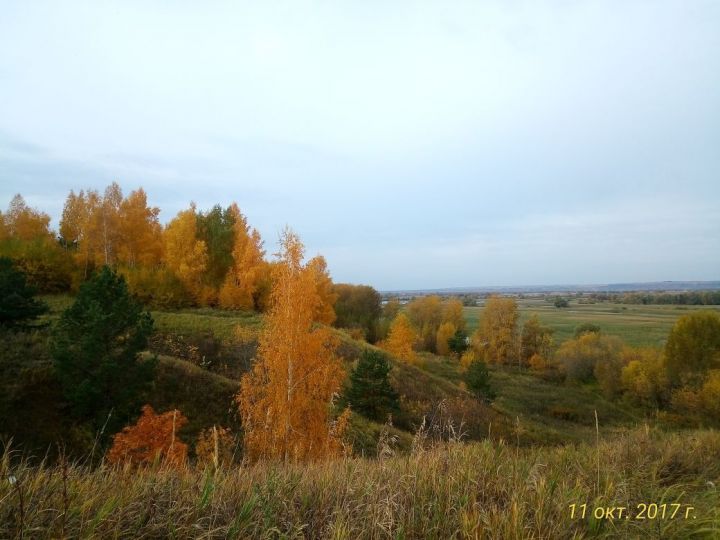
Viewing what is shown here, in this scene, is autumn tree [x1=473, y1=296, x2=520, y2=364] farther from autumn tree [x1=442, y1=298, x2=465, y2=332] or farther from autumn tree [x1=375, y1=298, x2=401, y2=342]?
autumn tree [x1=375, y1=298, x2=401, y2=342]

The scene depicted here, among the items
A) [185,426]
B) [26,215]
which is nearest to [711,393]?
[185,426]

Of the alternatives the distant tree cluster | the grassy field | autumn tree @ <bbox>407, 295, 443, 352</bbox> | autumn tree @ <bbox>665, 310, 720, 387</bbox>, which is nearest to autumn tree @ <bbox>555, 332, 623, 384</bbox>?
the grassy field

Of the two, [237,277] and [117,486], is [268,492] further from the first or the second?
[237,277]

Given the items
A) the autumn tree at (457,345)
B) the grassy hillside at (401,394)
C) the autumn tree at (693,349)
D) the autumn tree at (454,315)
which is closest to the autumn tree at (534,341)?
the autumn tree at (457,345)

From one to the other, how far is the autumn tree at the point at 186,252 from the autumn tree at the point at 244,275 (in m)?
2.45

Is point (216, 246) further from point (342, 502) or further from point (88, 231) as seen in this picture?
point (342, 502)

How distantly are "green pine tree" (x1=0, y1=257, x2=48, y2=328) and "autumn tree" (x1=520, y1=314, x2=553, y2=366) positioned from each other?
53.3m

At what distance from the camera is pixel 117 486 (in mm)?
2693

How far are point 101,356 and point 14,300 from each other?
783 cm

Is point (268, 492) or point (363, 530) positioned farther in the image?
point (268, 492)

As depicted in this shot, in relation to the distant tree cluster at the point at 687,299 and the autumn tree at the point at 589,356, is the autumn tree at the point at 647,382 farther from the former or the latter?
the distant tree cluster at the point at 687,299

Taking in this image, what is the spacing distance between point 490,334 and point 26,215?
5548 cm

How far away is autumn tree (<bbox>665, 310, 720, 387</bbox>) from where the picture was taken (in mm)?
32594

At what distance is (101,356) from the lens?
425 inches
